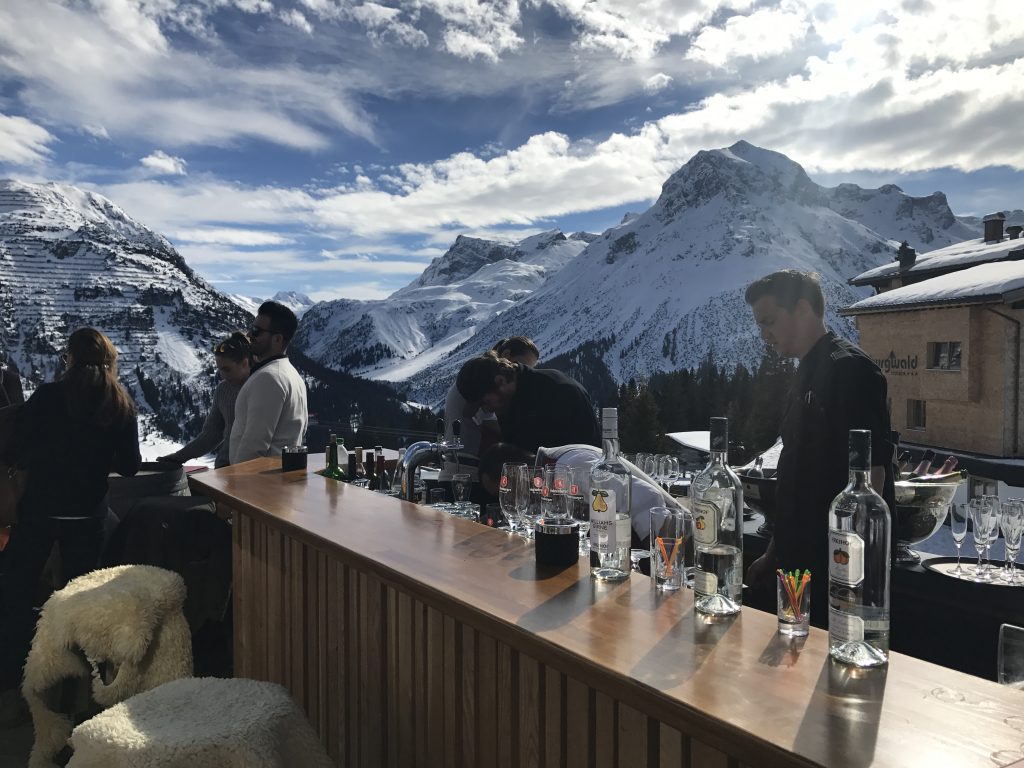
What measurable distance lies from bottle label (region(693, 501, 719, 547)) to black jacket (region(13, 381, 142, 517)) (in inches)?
109

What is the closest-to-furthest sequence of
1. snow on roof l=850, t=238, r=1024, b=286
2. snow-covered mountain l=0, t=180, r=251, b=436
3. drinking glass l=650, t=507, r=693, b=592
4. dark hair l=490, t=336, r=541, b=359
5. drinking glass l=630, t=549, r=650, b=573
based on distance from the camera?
drinking glass l=650, t=507, r=693, b=592 < drinking glass l=630, t=549, r=650, b=573 < dark hair l=490, t=336, r=541, b=359 < snow on roof l=850, t=238, r=1024, b=286 < snow-covered mountain l=0, t=180, r=251, b=436

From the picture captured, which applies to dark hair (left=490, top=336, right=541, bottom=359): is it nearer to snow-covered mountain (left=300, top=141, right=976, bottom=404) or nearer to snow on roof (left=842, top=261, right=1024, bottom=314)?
snow on roof (left=842, top=261, right=1024, bottom=314)

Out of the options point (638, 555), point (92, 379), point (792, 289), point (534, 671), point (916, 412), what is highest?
point (792, 289)

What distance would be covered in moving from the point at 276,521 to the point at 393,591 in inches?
21.3

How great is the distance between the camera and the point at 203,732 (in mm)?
1438

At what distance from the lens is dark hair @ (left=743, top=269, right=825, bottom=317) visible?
7.06 ft

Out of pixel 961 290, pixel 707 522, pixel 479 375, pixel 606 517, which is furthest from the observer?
pixel 961 290

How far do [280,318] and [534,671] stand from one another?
2609 millimetres

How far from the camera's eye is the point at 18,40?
10180 mm

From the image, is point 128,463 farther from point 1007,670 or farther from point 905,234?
point 905,234

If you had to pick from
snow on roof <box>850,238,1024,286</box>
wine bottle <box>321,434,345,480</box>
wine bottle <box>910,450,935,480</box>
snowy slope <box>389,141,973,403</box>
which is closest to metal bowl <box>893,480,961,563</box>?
wine bottle <box>910,450,935,480</box>

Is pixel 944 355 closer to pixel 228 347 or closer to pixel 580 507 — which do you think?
pixel 228 347

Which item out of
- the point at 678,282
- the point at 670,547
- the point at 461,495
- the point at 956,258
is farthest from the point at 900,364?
the point at 678,282

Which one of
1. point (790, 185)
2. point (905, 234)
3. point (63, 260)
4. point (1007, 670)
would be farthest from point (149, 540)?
point (905, 234)
